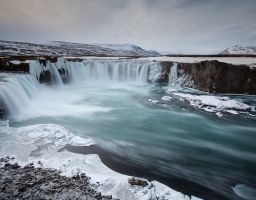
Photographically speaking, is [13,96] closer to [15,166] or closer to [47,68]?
[15,166]

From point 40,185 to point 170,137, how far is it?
19.5 ft

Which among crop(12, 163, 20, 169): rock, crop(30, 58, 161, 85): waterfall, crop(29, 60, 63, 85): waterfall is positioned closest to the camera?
crop(12, 163, 20, 169): rock

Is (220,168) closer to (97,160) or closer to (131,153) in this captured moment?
(131,153)

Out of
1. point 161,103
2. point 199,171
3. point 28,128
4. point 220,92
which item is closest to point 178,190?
point 199,171

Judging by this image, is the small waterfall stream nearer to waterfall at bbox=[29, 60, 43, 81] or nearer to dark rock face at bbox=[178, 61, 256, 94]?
waterfall at bbox=[29, 60, 43, 81]

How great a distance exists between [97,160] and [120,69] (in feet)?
68.7

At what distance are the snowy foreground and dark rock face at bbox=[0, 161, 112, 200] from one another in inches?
10.6

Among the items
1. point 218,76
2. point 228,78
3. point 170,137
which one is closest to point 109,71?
point 218,76

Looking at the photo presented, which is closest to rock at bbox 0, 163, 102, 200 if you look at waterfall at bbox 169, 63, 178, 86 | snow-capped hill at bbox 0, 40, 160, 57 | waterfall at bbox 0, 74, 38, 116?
waterfall at bbox 0, 74, 38, 116

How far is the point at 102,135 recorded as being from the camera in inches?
368

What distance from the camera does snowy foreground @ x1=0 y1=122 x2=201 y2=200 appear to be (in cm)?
535

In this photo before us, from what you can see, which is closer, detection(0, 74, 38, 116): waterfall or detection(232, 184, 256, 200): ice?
detection(232, 184, 256, 200): ice

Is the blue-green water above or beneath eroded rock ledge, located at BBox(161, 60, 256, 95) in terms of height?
beneath

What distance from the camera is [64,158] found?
680cm
